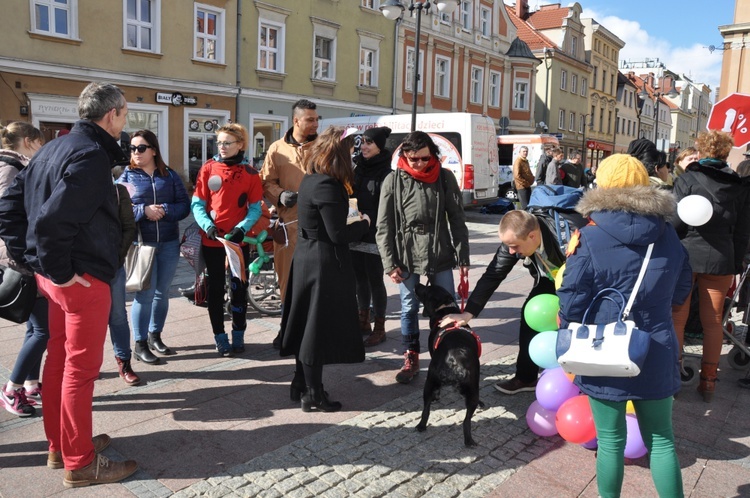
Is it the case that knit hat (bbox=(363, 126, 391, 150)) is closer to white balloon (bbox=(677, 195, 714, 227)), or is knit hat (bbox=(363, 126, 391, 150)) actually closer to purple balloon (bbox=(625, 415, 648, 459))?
white balloon (bbox=(677, 195, 714, 227))

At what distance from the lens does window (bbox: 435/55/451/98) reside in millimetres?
29964

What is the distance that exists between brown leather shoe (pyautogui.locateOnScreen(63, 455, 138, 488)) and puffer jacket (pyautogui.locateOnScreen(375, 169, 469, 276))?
85.3 inches

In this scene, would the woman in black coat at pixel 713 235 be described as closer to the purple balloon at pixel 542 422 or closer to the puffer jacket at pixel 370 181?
the purple balloon at pixel 542 422

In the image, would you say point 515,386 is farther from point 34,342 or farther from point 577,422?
point 34,342

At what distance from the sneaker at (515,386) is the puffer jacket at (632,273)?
74.1 inches

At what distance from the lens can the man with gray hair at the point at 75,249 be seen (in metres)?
2.84

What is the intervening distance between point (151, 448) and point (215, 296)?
5.90 feet

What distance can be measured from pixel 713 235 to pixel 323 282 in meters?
2.78

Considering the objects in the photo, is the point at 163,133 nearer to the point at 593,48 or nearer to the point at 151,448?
the point at 151,448

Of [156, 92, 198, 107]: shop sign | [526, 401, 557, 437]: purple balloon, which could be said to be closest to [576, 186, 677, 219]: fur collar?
[526, 401, 557, 437]: purple balloon

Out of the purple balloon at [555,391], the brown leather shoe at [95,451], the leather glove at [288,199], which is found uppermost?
the leather glove at [288,199]

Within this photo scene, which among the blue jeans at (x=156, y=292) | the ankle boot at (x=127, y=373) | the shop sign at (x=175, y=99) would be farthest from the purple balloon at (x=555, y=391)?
the shop sign at (x=175, y=99)

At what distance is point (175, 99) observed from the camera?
61.5 ft

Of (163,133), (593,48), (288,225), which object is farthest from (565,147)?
(288,225)
